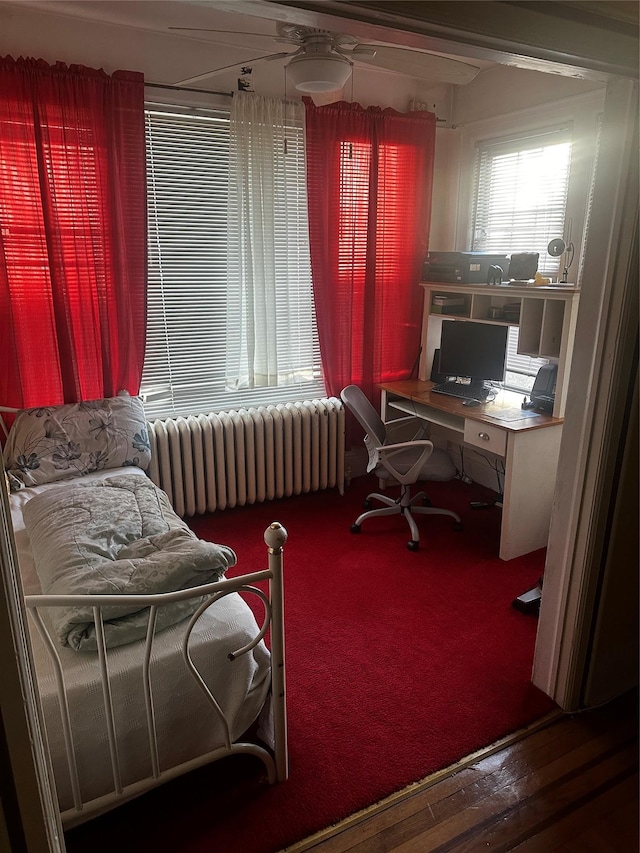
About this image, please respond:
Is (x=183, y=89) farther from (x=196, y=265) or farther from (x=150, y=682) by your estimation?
(x=150, y=682)

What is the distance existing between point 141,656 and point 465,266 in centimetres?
285

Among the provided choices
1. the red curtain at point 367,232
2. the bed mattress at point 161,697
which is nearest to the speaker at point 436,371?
the red curtain at point 367,232

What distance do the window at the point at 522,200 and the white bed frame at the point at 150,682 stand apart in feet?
8.59

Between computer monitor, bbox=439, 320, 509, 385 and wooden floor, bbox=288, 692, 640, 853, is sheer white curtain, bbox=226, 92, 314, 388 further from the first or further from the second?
wooden floor, bbox=288, 692, 640, 853

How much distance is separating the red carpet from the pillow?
2.33ft

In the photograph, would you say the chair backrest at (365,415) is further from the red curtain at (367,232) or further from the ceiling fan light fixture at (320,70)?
the ceiling fan light fixture at (320,70)

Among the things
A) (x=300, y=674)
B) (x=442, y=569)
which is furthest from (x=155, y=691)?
(x=442, y=569)

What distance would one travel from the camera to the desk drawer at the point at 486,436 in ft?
9.85

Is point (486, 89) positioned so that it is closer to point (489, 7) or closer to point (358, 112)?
point (358, 112)

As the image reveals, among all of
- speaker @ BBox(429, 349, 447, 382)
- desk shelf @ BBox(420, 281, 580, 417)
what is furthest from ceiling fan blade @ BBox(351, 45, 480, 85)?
speaker @ BBox(429, 349, 447, 382)

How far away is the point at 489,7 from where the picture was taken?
1312 mm

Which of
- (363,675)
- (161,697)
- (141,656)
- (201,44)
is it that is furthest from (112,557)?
(201,44)

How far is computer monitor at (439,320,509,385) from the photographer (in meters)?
3.44

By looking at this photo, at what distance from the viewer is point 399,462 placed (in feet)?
10.7
